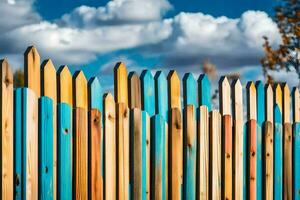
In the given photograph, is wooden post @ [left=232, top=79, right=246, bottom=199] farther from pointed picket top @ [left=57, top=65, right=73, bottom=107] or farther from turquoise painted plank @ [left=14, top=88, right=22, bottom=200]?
turquoise painted plank @ [left=14, top=88, right=22, bottom=200]

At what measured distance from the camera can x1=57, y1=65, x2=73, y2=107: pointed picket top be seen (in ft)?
16.3

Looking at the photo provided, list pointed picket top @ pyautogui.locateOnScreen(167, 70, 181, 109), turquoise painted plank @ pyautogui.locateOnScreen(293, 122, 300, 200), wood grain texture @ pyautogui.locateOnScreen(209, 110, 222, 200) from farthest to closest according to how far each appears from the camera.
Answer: turquoise painted plank @ pyautogui.locateOnScreen(293, 122, 300, 200) < wood grain texture @ pyautogui.locateOnScreen(209, 110, 222, 200) < pointed picket top @ pyautogui.locateOnScreen(167, 70, 181, 109)

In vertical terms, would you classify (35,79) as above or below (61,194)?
above

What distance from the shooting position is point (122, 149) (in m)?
5.35

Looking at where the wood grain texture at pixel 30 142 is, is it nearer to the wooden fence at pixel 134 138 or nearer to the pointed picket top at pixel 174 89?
the wooden fence at pixel 134 138

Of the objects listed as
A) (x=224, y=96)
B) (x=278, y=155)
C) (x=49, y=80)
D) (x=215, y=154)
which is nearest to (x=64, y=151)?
(x=49, y=80)

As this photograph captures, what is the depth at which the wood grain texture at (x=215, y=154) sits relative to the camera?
616 centimetres

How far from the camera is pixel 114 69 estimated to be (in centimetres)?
536

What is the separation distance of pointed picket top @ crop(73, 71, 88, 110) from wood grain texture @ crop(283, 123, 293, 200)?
9.65 ft

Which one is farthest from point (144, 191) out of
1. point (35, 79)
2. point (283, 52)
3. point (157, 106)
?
point (283, 52)

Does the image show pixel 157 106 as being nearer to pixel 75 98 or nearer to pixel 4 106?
pixel 75 98

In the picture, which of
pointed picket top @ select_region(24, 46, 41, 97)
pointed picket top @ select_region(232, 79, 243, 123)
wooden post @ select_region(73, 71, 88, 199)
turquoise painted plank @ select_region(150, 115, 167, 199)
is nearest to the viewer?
pointed picket top @ select_region(24, 46, 41, 97)

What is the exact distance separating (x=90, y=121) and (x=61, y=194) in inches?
24.2

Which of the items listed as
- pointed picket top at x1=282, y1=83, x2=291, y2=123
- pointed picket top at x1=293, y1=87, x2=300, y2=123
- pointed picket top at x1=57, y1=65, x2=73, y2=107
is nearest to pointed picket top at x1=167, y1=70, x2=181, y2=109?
pointed picket top at x1=57, y1=65, x2=73, y2=107
